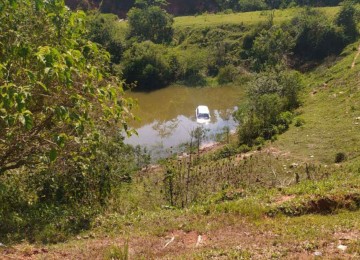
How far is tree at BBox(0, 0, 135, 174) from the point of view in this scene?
3973 millimetres

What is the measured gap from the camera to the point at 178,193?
1187cm

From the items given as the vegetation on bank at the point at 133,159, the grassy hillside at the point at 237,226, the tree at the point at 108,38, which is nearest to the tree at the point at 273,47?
the vegetation on bank at the point at 133,159

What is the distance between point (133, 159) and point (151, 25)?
2885 cm

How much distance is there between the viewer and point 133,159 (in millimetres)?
17062

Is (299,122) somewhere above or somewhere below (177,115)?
below

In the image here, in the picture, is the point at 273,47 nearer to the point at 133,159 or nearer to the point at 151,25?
the point at 151,25

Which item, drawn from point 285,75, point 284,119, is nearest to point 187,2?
point 285,75

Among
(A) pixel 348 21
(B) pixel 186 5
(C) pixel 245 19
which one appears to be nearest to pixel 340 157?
(A) pixel 348 21

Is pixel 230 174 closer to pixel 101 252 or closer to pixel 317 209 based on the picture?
pixel 317 209

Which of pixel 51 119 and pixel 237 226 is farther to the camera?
pixel 237 226

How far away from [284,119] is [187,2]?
41.5 m

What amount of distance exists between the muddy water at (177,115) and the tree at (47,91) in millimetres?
12390

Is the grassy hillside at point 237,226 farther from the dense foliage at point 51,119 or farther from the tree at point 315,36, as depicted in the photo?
the tree at point 315,36

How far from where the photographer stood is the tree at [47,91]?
397cm
